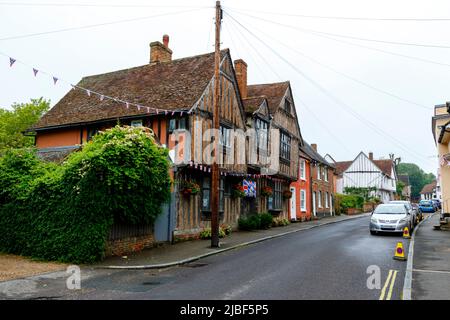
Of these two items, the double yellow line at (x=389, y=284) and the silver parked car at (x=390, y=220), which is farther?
the silver parked car at (x=390, y=220)

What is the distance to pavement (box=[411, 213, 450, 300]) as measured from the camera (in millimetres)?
7566

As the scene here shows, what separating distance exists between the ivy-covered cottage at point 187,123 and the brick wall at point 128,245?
6.9 inches

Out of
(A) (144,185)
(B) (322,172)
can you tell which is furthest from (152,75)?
(B) (322,172)

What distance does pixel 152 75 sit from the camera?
21.2m

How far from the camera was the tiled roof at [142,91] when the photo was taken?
17828mm

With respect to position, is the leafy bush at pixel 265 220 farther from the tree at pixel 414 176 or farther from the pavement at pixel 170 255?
the tree at pixel 414 176

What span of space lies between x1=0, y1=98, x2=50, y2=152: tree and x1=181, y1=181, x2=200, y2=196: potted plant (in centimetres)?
2368

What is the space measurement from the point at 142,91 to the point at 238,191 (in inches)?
283

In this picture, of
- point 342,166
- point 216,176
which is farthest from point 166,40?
point 342,166

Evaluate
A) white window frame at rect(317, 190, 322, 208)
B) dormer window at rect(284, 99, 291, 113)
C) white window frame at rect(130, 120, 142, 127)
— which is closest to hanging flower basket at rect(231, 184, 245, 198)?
white window frame at rect(130, 120, 142, 127)

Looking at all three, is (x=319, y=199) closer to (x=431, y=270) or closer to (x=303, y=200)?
(x=303, y=200)

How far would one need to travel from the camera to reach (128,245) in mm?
13109

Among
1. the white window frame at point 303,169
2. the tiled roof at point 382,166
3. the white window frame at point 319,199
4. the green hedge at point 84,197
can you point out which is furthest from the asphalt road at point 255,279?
the tiled roof at point 382,166
